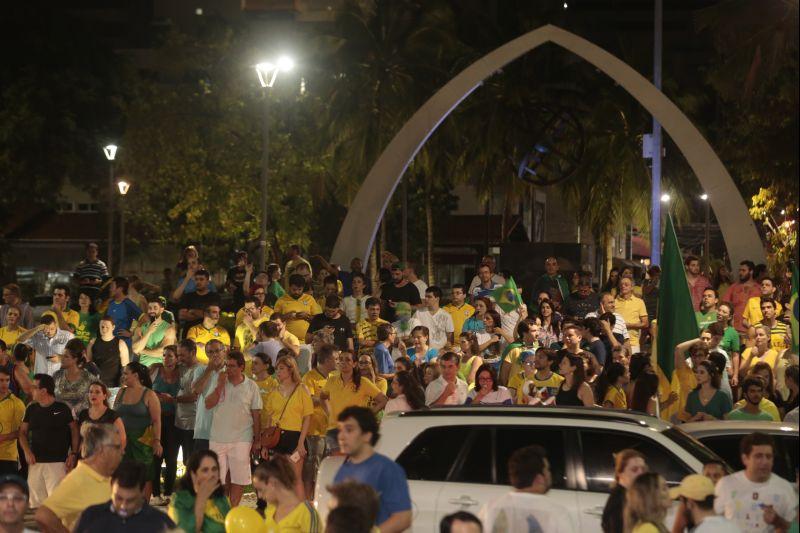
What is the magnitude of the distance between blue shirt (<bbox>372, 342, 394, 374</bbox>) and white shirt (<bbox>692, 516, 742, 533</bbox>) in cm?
825

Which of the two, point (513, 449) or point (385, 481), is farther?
point (513, 449)

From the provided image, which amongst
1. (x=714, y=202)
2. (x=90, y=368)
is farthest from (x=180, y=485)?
(x=714, y=202)

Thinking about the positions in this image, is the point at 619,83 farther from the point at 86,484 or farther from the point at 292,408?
the point at 86,484

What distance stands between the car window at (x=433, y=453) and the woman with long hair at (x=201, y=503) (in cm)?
171

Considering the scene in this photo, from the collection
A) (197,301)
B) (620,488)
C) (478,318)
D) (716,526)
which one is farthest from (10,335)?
(716,526)

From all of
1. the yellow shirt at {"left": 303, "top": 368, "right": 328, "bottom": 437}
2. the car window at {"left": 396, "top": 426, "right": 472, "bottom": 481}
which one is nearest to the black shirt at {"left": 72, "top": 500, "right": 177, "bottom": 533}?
the car window at {"left": 396, "top": 426, "right": 472, "bottom": 481}

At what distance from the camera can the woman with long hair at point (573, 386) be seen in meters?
12.8

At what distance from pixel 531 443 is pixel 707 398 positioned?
378cm

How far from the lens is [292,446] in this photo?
1333 centimetres

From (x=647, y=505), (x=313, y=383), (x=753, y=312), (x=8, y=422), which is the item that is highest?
(x=753, y=312)

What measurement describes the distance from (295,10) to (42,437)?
223ft

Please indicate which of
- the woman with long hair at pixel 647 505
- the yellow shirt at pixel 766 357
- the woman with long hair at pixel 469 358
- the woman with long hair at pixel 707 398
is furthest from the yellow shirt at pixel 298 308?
the woman with long hair at pixel 647 505

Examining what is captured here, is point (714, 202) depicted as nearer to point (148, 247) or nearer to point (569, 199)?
point (569, 199)

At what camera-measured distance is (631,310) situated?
18875 mm
